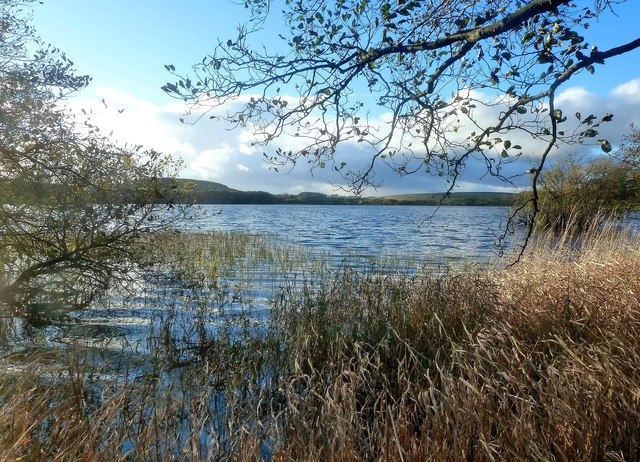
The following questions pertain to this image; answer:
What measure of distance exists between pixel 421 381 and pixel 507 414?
168 cm

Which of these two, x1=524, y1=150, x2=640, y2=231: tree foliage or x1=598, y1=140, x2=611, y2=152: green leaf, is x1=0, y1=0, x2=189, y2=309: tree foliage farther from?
x1=524, y1=150, x2=640, y2=231: tree foliage

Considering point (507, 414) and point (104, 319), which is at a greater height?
point (507, 414)

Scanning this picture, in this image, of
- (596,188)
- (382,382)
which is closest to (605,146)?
(382,382)

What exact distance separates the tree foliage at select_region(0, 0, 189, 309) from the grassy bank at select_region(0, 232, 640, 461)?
205cm

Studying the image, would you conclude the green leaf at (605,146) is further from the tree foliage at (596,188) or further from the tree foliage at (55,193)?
the tree foliage at (596,188)

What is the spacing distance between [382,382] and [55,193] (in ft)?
18.8

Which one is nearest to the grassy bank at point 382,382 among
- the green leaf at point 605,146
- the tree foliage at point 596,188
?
the green leaf at point 605,146

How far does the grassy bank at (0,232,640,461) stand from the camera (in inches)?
145

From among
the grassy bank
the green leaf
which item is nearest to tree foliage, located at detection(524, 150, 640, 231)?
the grassy bank

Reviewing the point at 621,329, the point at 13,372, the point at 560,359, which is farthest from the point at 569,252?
the point at 13,372

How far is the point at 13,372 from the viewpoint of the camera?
466 centimetres

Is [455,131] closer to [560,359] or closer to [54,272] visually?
[560,359]

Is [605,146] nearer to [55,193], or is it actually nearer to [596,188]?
[55,193]

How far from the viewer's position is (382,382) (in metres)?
5.65
